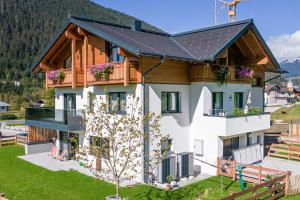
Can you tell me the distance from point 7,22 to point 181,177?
20819 centimetres

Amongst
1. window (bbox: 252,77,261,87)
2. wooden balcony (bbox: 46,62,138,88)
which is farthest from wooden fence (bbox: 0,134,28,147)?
window (bbox: 252,77,261,87)

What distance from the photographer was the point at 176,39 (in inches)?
854

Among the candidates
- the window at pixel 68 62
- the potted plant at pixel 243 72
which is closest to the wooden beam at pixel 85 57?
the window at pixel 68 62

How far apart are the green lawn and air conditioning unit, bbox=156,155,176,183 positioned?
941 millimetres

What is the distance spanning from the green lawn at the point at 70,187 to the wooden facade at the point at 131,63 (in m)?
5.22

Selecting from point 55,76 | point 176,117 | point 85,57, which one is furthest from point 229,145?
point 55,76

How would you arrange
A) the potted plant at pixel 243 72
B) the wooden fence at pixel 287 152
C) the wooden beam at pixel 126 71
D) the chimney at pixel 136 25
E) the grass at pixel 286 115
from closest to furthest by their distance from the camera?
the wooden beam at pixel 126 71, the potted plant at pixel 243 72, the chimney at pixel 136 25, the wooden fence at pixel 287 152, the grass at pixel 286 115

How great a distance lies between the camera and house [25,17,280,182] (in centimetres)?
1611

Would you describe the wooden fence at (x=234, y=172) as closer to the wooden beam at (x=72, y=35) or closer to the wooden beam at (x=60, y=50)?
the wooden beam at (x=72, y=35)

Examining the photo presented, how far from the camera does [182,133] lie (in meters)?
18.0

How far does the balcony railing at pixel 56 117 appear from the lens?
18781mm

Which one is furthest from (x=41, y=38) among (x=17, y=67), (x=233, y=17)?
(x=233, y=17)

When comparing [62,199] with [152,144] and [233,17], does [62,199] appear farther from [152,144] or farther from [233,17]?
[233,17]

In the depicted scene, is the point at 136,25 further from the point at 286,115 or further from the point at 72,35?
the point at 286,115
